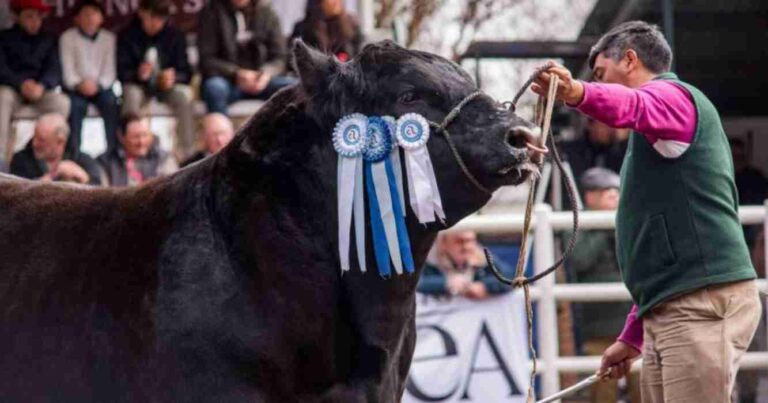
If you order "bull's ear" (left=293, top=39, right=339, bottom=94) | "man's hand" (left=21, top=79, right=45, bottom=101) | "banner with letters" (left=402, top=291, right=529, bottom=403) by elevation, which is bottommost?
"banner with letters" (left=402, top=291, right=529, bottom=403)

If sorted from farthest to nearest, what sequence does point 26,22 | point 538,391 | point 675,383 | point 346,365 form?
1. point 26,22
2. point 538,391
3. point 675,383
4. point 346,365

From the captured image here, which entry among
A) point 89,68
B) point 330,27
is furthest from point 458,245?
point 89,68

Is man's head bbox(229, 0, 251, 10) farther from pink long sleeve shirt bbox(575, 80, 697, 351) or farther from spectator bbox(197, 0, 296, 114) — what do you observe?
pink long sleeve shirt bbox(575, 80, 697, 351)

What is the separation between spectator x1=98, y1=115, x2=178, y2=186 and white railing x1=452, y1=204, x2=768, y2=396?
2490mm

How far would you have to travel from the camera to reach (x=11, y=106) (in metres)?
11.1

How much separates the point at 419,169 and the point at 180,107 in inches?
272

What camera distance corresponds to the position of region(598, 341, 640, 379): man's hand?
6059mm

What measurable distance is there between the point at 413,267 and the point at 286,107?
0.66 m

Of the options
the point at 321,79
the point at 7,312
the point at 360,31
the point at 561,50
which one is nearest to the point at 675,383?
the point at 321,79

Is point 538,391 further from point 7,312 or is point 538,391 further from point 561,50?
point 561,50

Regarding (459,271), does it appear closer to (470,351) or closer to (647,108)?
(470,351)

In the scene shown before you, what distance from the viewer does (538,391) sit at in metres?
9.09

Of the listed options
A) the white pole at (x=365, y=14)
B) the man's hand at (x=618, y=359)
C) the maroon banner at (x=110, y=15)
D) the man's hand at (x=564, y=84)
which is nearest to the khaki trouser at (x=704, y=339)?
the man's hand at (x=618, y=359)

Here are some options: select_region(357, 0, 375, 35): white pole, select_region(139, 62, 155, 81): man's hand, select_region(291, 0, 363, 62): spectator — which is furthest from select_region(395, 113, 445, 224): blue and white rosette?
select_region(357, 0, 375, 35): white pole
